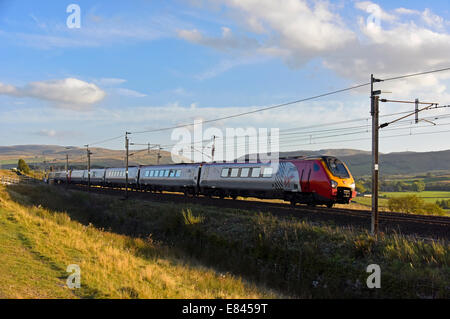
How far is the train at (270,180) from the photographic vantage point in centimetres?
2258

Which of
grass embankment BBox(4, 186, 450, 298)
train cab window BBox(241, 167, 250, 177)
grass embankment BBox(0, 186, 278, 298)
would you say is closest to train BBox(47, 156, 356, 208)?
train cab window BBox(241, 167, 250, 177)

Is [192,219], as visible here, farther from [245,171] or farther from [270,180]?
[245,171]

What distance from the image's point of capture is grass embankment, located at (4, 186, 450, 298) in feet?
36.7

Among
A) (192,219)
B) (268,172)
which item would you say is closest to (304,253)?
(192,219)

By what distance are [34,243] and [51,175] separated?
95.7 metres

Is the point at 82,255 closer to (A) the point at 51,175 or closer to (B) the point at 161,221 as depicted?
(B) the point at 161,221

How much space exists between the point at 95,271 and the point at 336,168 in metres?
16.6

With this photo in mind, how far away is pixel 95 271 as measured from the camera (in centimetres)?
1095

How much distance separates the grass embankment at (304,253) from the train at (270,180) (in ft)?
15.0

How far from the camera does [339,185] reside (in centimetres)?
2242

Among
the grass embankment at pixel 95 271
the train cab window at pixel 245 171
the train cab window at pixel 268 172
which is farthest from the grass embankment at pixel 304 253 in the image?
the train cab window at pixel 245 171

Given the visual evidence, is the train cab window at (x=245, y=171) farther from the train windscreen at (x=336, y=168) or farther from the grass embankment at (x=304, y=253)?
the train windscreen at (x=336, y=168)
